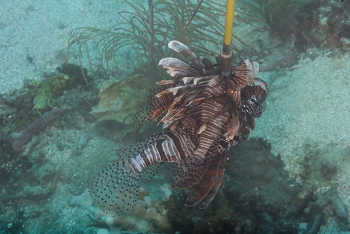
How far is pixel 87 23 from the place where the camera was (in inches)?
244

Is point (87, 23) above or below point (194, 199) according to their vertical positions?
above

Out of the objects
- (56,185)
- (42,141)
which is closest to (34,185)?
(56,185)

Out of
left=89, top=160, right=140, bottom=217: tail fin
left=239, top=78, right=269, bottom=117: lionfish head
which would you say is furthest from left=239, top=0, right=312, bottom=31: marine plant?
left=89, top=160, right=140, bottom=217: tail fin

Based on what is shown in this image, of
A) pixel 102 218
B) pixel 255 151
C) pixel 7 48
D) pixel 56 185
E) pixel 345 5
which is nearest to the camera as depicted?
pixel 102 218

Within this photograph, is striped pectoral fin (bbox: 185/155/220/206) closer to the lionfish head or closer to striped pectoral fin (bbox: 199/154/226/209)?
striped pectoral fin (bbox: 199/154/226/209)

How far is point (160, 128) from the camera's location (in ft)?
13.2

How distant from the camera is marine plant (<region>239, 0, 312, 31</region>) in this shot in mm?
4660

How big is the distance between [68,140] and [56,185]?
77cm

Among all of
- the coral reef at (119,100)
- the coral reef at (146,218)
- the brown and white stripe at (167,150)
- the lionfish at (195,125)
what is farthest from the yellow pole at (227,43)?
the coral reef at (119,100)

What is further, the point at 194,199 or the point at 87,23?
the point at 87,23

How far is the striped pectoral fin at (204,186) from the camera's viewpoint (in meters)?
2.80

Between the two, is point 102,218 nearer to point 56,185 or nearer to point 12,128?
point 56,185

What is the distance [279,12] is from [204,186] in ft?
11.3

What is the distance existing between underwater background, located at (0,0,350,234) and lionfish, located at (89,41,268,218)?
16.4 inches
